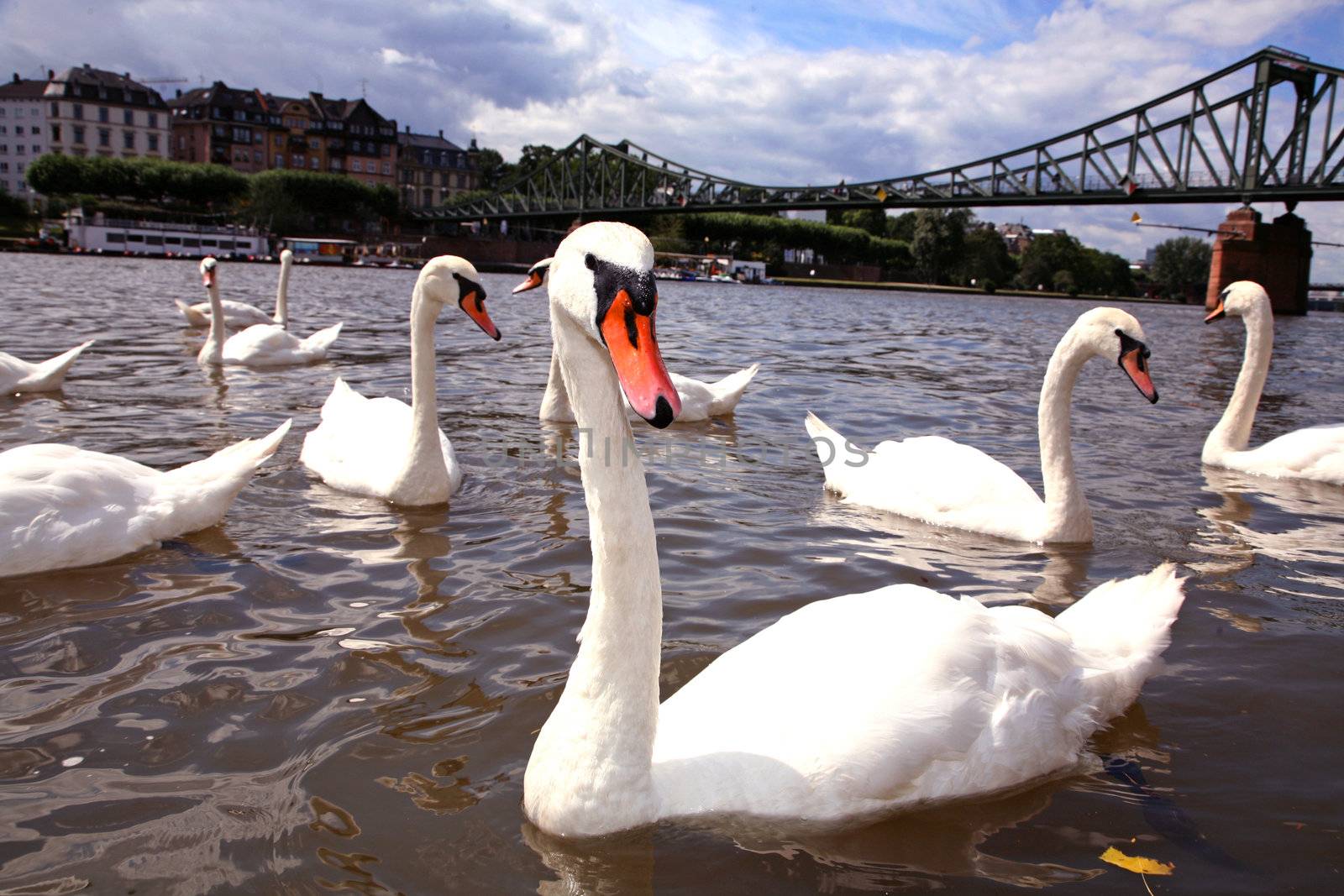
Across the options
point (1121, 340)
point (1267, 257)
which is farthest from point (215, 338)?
point (1267, 257)

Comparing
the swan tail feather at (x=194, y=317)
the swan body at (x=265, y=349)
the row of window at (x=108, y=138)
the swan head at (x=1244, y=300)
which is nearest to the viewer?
the swan head at (x=1244, y=300)

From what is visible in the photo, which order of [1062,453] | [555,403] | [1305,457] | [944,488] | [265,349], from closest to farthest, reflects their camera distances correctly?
[1062,453] → [944,488] → [1305,457] → [555,403] → [265,349]

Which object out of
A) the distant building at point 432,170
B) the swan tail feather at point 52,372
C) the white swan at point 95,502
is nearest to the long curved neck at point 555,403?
the white swan at point 95,502

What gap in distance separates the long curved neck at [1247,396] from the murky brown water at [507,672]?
0.34 metres

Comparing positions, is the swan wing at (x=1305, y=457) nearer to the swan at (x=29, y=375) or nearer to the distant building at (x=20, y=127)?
the swan at (x=29, y=375)

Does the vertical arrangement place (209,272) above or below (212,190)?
below

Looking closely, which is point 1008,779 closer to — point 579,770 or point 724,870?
point 724,870

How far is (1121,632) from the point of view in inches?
124

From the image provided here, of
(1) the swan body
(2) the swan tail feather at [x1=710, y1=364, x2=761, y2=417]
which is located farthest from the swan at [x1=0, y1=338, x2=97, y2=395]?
(2) the swan tail feather at [x1=710, y1=364, x2=761, y2=417]

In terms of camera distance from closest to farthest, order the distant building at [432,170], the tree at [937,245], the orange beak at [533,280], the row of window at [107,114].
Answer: the orange beak at [533,280], the row of window at [107,114], the tree at [937,245], the distant building at [432,170]

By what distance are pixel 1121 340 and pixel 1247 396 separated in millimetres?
3108

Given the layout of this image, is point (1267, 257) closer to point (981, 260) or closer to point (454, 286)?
point (454, 286)

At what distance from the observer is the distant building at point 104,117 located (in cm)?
11012

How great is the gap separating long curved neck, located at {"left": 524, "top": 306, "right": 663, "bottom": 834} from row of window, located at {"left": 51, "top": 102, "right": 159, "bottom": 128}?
131m
